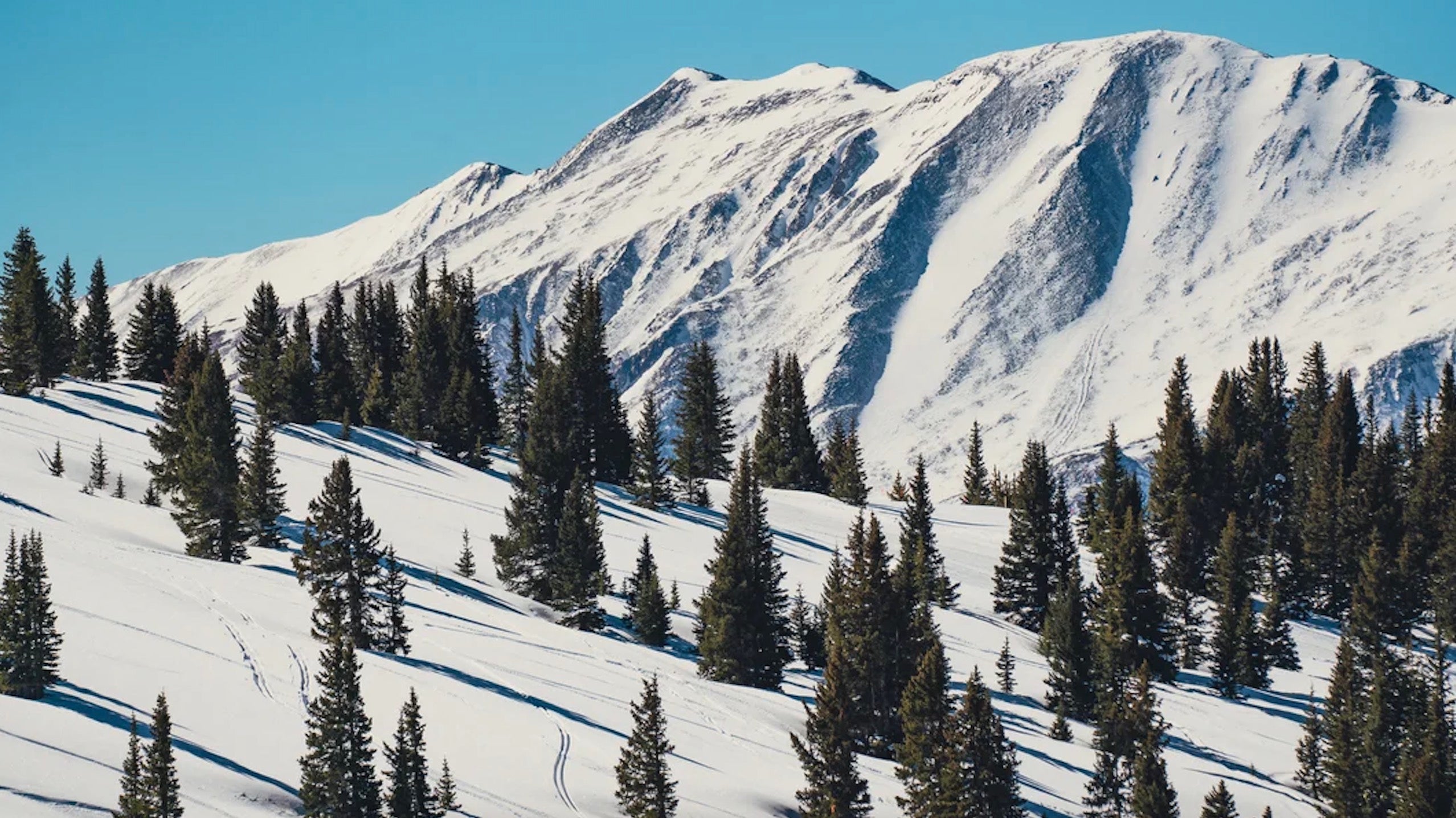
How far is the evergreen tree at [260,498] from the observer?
7312cm

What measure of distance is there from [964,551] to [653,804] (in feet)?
192

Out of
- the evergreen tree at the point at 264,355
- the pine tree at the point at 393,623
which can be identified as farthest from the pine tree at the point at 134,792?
the evergreen tree at the point at 264,355

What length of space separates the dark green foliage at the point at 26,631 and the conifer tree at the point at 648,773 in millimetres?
16904

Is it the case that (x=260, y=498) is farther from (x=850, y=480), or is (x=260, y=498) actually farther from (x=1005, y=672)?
(x=850, y=480)

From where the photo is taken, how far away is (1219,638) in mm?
88438

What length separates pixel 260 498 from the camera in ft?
243

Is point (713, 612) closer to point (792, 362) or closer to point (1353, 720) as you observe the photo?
point (1353, 720)

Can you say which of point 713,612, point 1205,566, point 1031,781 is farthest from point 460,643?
point 1205,566

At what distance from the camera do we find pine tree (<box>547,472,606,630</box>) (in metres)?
74.0

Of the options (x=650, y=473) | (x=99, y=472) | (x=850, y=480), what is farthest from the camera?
Result: (x=850, y=480)

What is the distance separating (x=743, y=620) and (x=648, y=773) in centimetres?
2070

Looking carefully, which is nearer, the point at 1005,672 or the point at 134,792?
the point at 134,792

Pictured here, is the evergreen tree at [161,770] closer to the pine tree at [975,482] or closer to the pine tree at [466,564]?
the pine tree at [466,564]

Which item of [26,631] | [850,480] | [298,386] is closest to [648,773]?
[26,631]
